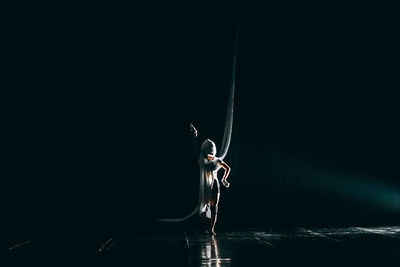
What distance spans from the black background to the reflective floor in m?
1.35

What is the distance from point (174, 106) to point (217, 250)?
3.64 meters

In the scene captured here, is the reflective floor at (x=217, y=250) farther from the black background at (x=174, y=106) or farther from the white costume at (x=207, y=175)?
the black background at (x=174, y=106)

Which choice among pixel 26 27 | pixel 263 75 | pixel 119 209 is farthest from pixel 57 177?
pixel 263 75

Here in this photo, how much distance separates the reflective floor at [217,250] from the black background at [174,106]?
1.35 meters

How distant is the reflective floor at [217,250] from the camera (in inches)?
180

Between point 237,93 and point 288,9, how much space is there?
180 centimetres

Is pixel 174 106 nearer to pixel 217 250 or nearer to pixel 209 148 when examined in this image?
pixel 209 148

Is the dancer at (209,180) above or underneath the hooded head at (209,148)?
underneath

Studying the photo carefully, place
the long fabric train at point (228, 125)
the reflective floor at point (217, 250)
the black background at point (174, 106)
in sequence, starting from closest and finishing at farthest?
1. the reflective floor at point (217, 250)
2. the long fabric train at point (228, 125)
3. the black background at point (174, 106)

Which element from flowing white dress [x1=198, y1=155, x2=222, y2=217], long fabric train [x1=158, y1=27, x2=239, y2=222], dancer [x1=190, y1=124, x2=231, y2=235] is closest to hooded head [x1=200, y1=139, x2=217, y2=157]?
dancer [x1=190, y1=124, x2=231, y2=235]

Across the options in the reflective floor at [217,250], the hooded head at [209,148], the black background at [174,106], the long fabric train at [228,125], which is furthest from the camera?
the black background at [174,106]

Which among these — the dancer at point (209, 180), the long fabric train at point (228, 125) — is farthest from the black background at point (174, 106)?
the dancer at point (209, 180)

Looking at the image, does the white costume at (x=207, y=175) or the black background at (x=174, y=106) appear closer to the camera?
the white costume at (x=207, y=175)

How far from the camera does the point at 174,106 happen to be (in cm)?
846
